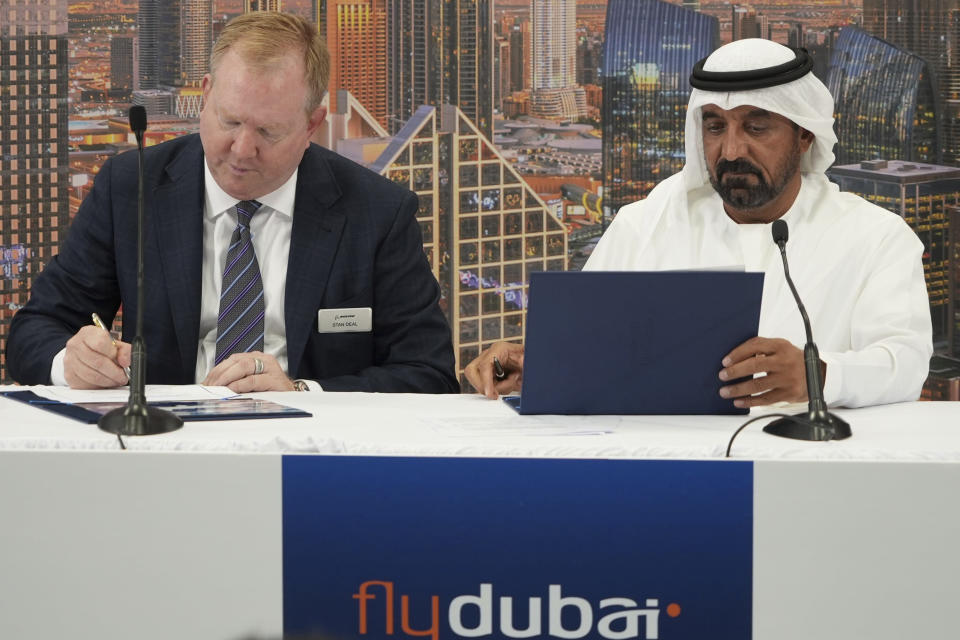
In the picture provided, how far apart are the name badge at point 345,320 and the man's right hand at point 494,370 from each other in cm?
53

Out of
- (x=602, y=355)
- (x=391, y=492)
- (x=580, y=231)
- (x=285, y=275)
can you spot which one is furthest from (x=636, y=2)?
(x=391, y=492)

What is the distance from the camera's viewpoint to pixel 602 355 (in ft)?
5.98

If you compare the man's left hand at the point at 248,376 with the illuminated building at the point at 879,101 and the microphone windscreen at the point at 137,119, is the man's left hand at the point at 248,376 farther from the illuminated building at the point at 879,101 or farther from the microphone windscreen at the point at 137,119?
the illuminated building at the point at 879,101

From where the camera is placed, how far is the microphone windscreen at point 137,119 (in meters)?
1.89

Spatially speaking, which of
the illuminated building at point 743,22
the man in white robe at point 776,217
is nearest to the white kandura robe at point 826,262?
the man in white robe at point 776,217

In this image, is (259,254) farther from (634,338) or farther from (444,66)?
(444,66)

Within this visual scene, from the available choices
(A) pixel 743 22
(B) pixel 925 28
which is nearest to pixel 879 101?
(B) pixel 925 28

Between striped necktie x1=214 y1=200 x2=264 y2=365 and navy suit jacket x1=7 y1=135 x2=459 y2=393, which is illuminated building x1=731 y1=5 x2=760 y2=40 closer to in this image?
navy suit jacket x1=7 y1=135 x2=459 y2=393

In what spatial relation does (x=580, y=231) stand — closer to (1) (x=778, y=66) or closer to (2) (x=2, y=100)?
(2) (x=2, y=100)

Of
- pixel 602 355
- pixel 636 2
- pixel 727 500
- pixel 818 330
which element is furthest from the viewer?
pixel 636 2

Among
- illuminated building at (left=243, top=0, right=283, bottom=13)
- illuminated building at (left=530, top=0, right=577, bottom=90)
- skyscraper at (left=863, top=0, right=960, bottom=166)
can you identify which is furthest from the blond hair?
skyscraper at (left=863, top=0, right=960, bottom=166)

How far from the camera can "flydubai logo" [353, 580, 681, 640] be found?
1.50 meters

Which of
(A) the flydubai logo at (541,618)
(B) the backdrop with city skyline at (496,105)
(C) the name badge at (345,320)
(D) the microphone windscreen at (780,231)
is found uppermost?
(B) the backdrop with city skyline at (496,105)

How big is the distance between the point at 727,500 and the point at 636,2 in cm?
451
